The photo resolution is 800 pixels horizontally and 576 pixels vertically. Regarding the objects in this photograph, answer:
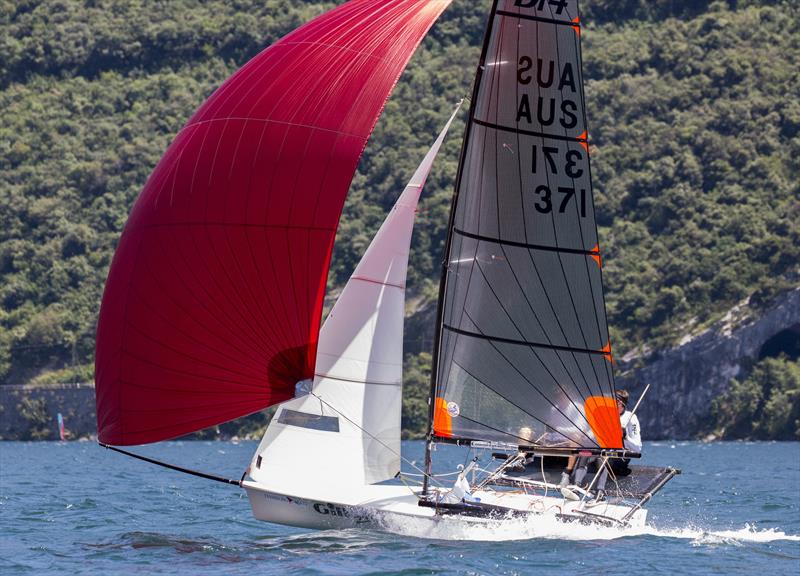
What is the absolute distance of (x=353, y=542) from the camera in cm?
1727

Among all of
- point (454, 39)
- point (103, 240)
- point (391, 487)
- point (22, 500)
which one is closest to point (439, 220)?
point (103, 240)

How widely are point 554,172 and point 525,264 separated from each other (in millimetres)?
1120

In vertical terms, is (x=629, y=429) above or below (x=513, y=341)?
below

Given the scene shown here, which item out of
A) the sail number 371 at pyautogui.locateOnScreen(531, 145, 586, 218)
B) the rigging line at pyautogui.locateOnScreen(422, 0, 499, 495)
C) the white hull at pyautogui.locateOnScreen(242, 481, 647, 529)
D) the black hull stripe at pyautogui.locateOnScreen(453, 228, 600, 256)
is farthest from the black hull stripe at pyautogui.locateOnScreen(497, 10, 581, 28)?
the white hull at pyautogui.locateOnScreen(242, 481, 647, 529)

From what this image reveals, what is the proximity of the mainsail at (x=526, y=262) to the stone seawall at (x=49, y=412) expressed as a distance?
5502 centimetres

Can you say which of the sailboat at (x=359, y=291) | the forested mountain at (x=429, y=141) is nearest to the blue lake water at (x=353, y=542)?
the sailboat at (x=359, y=291)

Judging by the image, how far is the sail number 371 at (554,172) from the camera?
17.7m

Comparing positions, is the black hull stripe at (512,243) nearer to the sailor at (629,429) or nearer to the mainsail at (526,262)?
the mainsail at (526,262)

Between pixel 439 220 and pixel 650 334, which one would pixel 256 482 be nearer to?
pixel 650 334

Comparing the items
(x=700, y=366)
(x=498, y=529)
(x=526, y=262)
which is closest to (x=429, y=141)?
(x=700, y=366)

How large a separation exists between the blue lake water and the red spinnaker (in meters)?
1.61

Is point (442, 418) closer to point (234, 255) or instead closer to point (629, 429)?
point (629, 429)

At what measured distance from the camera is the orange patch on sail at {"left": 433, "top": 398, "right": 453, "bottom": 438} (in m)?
17.9

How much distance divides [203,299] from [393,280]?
99.2 inches
